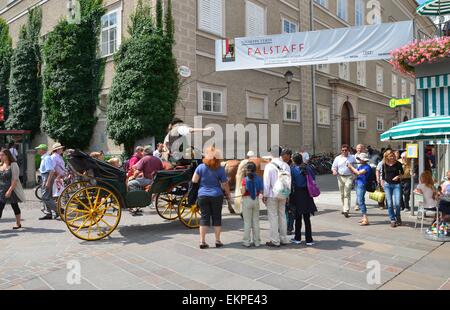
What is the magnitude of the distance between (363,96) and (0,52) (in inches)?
977

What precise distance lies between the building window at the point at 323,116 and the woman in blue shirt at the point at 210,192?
703 inches

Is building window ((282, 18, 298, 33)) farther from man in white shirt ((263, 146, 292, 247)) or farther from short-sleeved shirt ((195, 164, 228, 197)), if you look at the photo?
short-sleeved shirt ((195, 164, 228, 197))

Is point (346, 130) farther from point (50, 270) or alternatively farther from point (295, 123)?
point (50, 270)

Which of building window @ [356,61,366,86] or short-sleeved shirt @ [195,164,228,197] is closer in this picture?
short-sleeved shirt @ [195,164,228,197]

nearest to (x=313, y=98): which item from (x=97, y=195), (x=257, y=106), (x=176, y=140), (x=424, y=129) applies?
(x=257, y=106)

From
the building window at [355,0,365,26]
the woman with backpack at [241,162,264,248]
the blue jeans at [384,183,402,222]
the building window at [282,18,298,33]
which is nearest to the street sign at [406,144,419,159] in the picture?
the blue jeans at [384,183,402,222]

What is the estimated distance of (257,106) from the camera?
18.5 m

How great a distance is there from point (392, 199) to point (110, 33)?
13.2 metres

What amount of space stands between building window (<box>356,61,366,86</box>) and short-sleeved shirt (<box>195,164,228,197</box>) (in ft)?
81.5

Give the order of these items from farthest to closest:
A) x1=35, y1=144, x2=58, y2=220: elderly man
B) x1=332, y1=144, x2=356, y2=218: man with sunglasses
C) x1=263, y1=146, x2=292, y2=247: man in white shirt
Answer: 1. x1=332, y1=144, x2=356, y2=218: man with sunglasses
2. x1=35, y1=144, x2=58, y2=220: elderly man
3. x1=263, y1=146, x2=292, y2=247: man in white shirt

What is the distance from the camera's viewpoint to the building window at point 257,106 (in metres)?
17.8

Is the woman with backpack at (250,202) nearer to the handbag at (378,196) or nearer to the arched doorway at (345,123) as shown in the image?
the handbag at (378,196)

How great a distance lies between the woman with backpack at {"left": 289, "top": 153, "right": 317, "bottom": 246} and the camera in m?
6.35

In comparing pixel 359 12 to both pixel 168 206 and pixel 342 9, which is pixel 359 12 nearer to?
pixel 342 9
